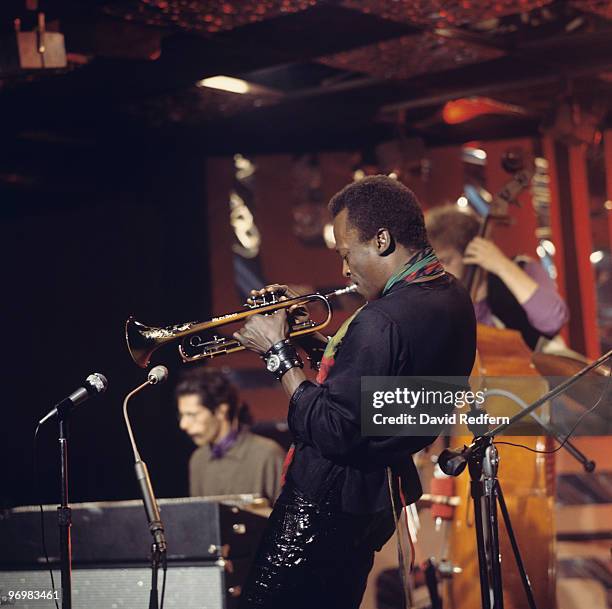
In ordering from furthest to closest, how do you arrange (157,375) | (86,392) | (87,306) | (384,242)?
(87,306) → (86,392) → (157,375) → (384,242)

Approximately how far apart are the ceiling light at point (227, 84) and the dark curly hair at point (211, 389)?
5.84 ft

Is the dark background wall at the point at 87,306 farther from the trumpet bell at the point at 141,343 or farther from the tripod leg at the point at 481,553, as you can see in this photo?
the tripod leg at the point at 481,553

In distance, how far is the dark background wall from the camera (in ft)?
23.5

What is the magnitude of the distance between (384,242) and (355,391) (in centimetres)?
44

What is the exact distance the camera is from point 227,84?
20.7ft

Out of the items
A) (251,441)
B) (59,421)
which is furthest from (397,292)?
(251,441)

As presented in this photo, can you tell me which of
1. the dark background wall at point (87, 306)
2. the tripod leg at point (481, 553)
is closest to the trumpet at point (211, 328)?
the tripod leg at point (481, 553)

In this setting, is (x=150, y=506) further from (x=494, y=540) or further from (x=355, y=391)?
(x=494, y=540)

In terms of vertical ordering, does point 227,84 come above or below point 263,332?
above

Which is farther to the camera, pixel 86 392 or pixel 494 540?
pixel 86 392

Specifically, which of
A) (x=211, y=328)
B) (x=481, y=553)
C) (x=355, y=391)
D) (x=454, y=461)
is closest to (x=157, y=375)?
(x=211, y=328)

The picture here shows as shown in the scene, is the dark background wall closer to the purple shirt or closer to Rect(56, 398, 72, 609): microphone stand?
the purple shirt

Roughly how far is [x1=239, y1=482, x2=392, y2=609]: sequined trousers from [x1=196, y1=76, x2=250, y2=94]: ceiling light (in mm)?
3933

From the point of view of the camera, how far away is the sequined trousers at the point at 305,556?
8.93 feet
